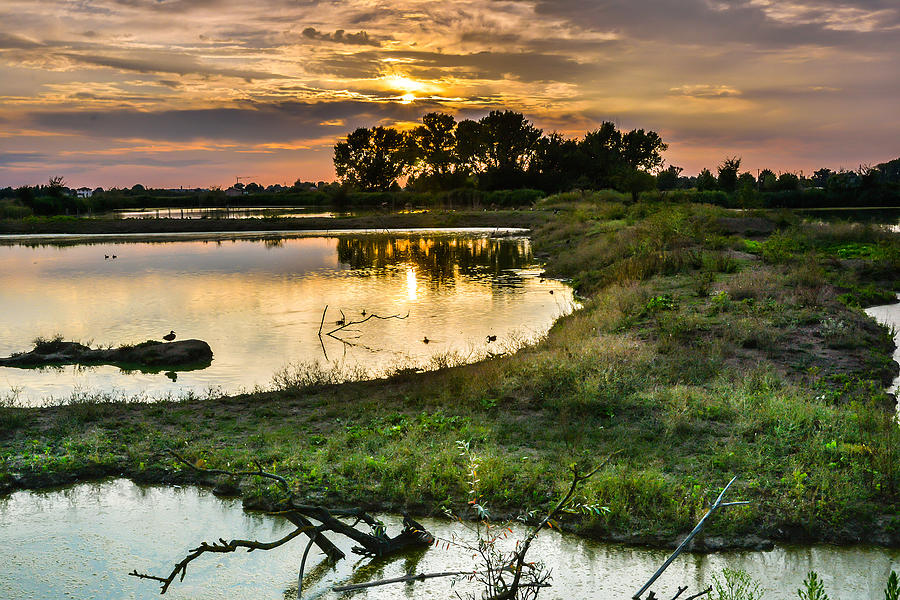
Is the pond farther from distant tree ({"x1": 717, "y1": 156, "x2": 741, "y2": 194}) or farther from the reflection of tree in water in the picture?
distant tree ({"x1": 717, "y1": 156, "x2": 741, "y2": 194})

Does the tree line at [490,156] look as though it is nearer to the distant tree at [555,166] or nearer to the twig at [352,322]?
the distant tree at [555,166]

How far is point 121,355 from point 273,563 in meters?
11.2

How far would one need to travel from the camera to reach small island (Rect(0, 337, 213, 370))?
15.5 meters

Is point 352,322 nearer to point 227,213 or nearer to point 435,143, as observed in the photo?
point 227,213

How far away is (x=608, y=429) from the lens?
9.27 m

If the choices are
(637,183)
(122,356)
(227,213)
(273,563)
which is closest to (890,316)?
(273,563)

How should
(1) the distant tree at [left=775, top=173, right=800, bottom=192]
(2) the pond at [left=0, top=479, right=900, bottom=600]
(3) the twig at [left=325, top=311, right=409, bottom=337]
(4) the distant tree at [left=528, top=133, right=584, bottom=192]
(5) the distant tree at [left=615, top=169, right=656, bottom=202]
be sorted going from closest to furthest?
(2) the pond at [left=0, top=479, right=900, bottom=600], (3) the twig at [left=325, top=311, right=409, bottom=337], (5) the distant tree at [left=615, top=169, right=656, bottom=202], (1) the distant tree at [left=775, top=173, right=800, bottom=192], (4) the distant tree at [left=528, top=133, right=584, bottom=192]

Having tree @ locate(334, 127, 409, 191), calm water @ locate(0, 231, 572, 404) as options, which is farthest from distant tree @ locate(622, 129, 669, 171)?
calm water @ locate(0, 231, 572, 404)

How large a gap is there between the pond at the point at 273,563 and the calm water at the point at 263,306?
598 centimetres

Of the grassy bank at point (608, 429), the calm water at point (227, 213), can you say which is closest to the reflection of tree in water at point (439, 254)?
the grassy bank at point (608, 429)

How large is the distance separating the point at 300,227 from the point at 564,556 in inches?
2303

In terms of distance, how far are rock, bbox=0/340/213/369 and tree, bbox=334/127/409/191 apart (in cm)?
10382

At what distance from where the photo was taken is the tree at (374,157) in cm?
11900

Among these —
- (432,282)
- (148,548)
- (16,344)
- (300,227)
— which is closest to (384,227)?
(300,227)
